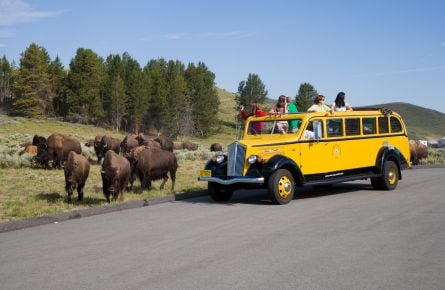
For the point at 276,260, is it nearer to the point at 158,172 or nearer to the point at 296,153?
the point at 296,153

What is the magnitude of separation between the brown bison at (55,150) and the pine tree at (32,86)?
2414 inches

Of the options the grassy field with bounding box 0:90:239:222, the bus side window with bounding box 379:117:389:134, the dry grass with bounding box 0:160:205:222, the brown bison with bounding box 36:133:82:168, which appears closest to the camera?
the dry grass with bounding box 0:160:205:222

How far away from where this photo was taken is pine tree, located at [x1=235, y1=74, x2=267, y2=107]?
10194 cm

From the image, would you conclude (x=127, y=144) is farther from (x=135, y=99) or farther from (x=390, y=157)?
(x=135, y=99)

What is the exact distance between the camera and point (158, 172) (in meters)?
16.2

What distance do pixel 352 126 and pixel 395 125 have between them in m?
2.27

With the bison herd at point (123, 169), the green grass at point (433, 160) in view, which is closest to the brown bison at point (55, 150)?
the bison herd at point (123, 169)

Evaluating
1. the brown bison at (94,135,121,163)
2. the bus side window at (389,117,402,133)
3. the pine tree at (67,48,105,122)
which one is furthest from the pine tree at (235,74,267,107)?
the bus side window at (389,117,402,133)

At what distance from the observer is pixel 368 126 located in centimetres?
1571

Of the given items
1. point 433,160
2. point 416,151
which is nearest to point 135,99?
point 433,160

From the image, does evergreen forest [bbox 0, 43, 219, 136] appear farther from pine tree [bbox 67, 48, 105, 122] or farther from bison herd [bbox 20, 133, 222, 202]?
bison herd [bbox 20, 133, 222, 202]

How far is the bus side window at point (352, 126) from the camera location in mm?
15095

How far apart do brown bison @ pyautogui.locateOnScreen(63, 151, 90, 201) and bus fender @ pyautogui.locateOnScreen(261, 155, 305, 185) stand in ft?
15.4

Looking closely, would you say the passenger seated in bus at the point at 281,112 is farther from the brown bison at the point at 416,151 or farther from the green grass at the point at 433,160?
the green grass at the point at 433,160
